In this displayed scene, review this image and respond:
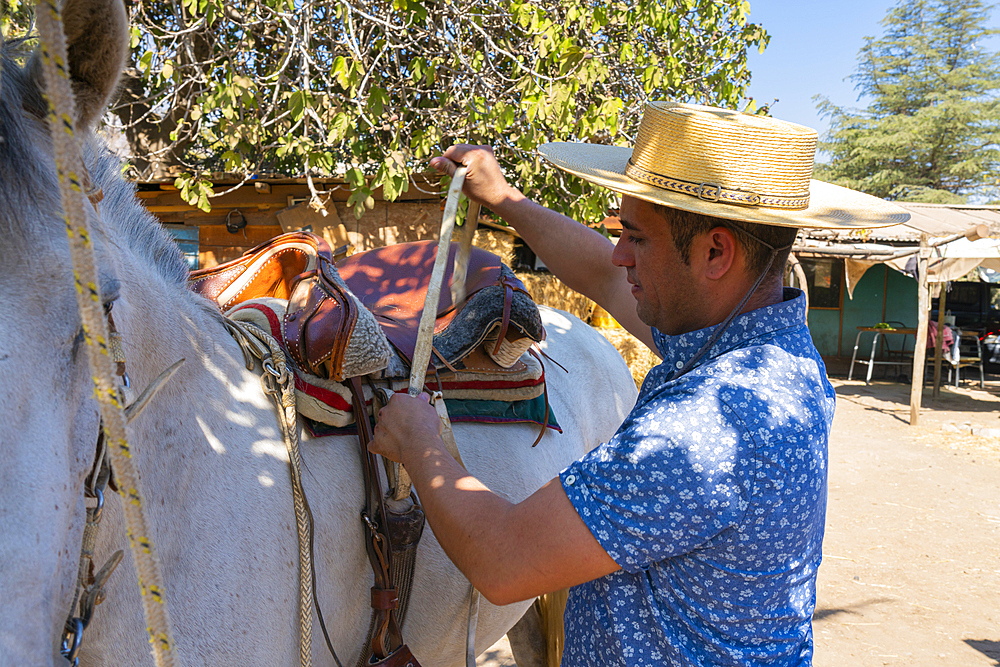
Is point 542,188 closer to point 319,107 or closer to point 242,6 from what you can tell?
point 319,107

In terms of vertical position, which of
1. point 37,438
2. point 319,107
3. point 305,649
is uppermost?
point 319,107

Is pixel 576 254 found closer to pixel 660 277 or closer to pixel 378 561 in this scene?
pixel 660 277

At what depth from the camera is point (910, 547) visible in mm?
5730

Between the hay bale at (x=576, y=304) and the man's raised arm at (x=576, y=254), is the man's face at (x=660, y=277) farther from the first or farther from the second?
the hay bale at (x=576, y=304)

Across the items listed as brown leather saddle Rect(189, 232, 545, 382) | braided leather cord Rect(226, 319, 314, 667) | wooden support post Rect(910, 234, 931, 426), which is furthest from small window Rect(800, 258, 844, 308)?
braided leather cord Rect(226, 319, 314, 667)

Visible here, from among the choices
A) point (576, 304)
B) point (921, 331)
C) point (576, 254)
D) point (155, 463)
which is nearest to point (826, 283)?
point (921, 331)

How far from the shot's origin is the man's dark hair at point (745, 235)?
1411 millimetres

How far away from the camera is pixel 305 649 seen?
1.36 metres

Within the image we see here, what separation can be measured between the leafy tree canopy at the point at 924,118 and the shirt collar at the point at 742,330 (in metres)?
26.6

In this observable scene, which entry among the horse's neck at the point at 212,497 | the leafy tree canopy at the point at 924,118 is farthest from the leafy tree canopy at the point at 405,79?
the leafy tree canopy at the point at 924,118

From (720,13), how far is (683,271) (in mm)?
6950

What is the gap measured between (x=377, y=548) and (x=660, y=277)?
881 millimetres

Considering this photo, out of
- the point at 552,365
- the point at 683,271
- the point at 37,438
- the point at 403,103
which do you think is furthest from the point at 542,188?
the point at 37,438

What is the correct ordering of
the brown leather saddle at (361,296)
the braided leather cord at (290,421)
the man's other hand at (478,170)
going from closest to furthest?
the braided leather cord at (290,421)
the brown leather saddle at (361,296)
the man's other hand at (478,170)
